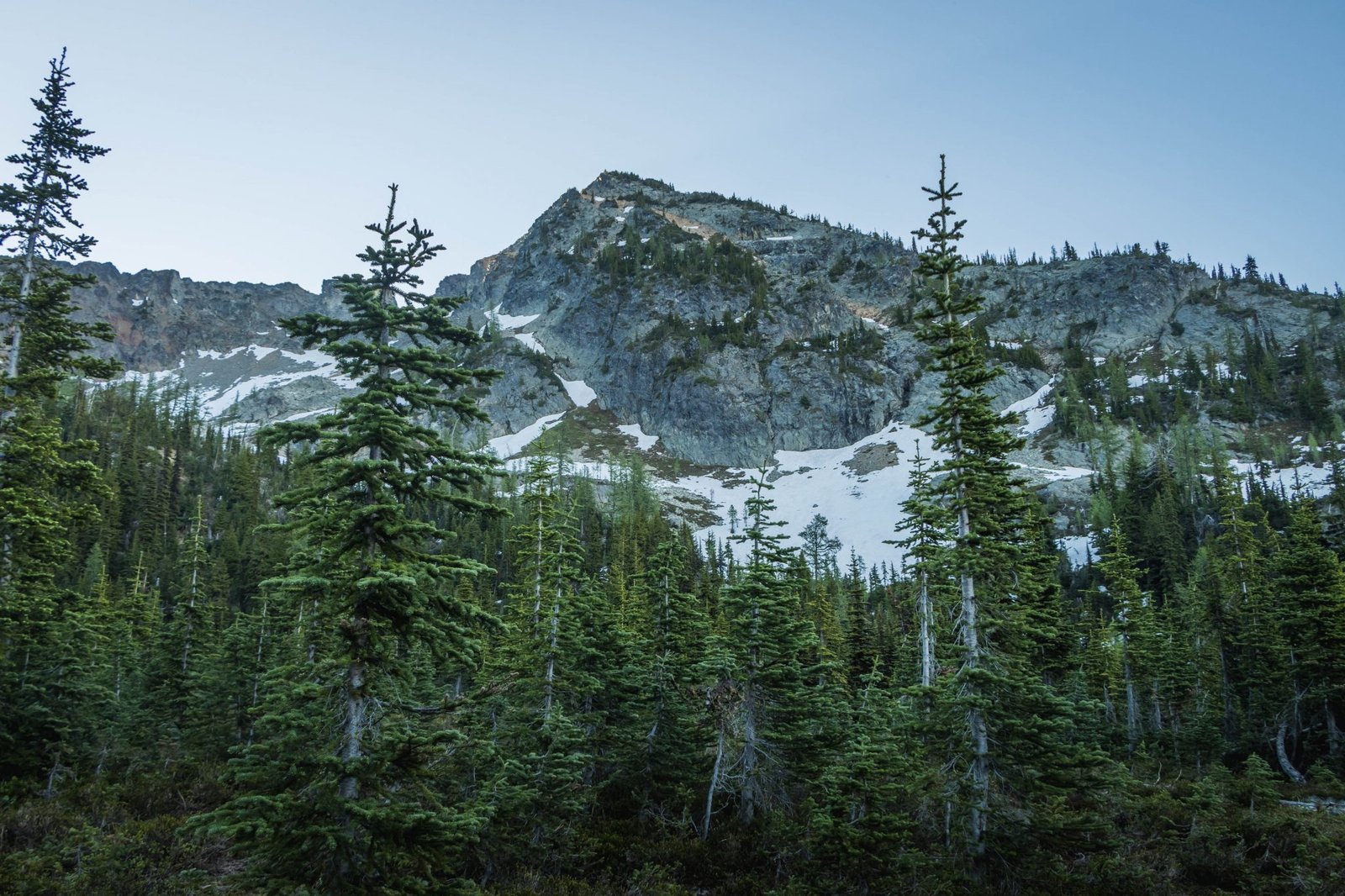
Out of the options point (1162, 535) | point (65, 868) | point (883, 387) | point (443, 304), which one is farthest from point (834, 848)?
point (883, 387)

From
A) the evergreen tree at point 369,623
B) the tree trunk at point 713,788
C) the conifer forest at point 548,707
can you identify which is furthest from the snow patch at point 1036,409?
the evergreen tree at point 369,623

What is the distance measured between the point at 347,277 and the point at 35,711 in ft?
70.6

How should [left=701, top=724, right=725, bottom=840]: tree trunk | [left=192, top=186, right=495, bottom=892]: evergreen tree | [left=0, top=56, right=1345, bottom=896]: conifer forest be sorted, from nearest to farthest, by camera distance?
1. [left=192, top=186, right=495, bottom=892]: evergreen tree
2. [left=0, top=56, right=1345, bottom=896]: conifer forest
3. [left=701, top=724, right=725, bottom=840]: tree trunk

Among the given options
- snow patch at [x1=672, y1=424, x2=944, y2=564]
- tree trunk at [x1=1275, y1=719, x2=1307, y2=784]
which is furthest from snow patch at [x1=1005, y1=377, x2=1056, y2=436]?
tree trunk at [x1=1275, y1=719, x2=1307, y2=784]

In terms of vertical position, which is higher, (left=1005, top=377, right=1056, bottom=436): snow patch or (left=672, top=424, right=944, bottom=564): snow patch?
(left=1005, top=377, right=1056, bottom=436): snow patch

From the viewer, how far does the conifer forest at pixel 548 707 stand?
10992mm

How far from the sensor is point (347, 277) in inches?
480

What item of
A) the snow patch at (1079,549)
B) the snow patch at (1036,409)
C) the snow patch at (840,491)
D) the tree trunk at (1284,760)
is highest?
the snow patch at (1036,409)

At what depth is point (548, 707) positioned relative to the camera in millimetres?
21906

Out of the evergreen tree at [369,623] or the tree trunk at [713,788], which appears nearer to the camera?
the evergreen tree at [369,623]

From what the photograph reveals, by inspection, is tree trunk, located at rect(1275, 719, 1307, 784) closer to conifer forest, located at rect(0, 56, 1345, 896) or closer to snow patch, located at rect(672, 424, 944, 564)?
conifer forest, located at rect(0, 56, 1345, 896)

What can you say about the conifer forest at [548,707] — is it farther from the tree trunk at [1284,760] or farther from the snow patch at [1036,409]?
the snow patch at [1036,409]

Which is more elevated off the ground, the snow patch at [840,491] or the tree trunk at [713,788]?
the snow patch at [840,491]

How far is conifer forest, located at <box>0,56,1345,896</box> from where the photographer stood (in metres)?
11.0
